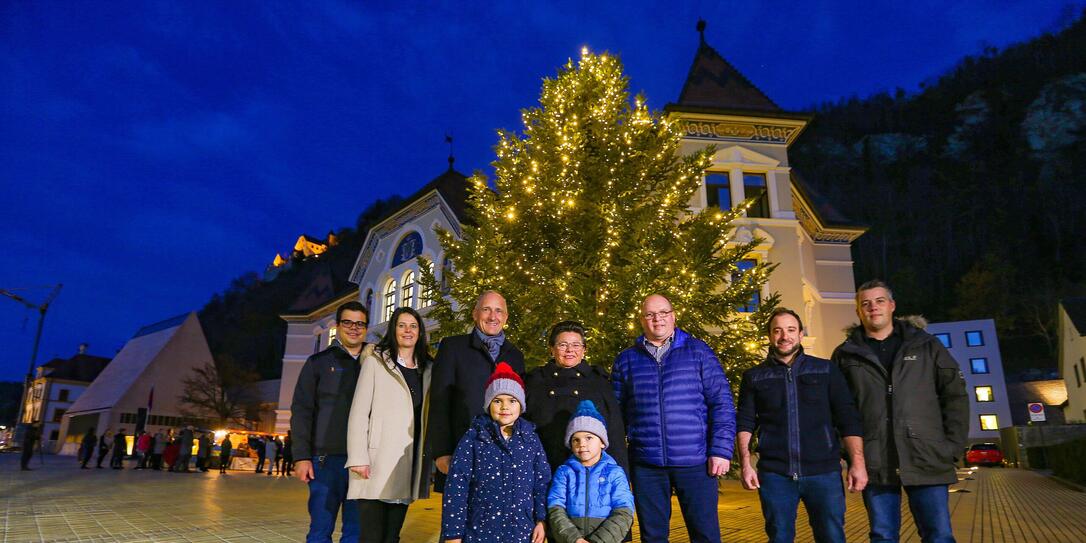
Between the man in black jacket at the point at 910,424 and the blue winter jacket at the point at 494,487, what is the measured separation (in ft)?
7.15

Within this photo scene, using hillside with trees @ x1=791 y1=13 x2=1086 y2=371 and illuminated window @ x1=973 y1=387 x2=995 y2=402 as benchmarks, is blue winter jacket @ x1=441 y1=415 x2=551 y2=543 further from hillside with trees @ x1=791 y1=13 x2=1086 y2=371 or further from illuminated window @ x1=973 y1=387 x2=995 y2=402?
hillside with trees @ x1=791 y1=13 x2=1086 y2=371

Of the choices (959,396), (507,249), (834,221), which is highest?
(834,221)

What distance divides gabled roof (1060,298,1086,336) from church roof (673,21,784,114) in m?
23.8

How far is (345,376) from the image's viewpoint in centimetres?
472

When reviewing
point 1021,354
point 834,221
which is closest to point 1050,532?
point 834,221

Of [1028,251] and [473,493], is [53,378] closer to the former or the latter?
[473,493]

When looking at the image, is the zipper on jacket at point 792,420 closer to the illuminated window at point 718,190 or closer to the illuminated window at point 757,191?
the illuminated window at point 718,190

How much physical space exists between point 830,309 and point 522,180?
690 inches

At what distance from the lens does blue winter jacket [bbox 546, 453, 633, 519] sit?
3840mm

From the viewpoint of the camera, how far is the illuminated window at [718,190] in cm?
2067

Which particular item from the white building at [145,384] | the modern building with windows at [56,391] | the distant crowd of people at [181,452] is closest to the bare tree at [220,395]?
the white building at [145,384]

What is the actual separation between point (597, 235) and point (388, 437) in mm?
7759

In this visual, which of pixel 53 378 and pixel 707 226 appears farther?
pixel 53 378

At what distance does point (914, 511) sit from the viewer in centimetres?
402
